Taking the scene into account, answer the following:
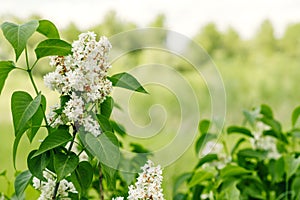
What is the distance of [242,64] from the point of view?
7.86 metres

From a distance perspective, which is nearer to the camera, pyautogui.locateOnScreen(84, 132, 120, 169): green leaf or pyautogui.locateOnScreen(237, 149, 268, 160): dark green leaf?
pyautogui.locateOnScreen(84, 132, 120, 169): green leaf

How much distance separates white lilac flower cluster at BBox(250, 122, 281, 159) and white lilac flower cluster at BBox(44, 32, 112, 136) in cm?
87

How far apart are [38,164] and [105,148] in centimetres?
13

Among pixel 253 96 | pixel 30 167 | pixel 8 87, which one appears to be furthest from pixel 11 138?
pixel 30 167

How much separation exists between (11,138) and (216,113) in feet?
15.8

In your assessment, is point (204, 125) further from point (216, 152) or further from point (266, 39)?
point (266, 39)

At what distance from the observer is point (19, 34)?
0.81 meters

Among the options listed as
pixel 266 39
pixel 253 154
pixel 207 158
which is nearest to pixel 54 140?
pixel 207 158

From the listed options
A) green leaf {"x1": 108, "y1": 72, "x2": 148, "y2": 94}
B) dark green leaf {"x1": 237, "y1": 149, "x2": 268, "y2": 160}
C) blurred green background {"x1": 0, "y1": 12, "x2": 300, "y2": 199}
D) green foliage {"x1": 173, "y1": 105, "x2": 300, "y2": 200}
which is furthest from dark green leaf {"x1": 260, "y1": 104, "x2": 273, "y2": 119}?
blurred green background {"x1": 0, "y1": 12, "x2": 300, "y2": 199}

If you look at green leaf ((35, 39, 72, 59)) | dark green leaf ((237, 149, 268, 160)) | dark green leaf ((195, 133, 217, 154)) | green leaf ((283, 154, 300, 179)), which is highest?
dark green leaf ((195, 133, 217, 154))

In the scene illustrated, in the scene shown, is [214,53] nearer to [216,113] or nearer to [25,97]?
[216,113]

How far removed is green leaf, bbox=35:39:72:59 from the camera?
85cm

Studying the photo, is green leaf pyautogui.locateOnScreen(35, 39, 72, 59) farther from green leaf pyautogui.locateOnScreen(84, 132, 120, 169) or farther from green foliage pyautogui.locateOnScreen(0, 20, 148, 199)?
green leaf pyautogui.locateOnScreen(84, 132, 120, 169)

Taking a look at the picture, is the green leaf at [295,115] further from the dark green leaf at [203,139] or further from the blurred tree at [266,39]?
the blurred tree at [266,39]
